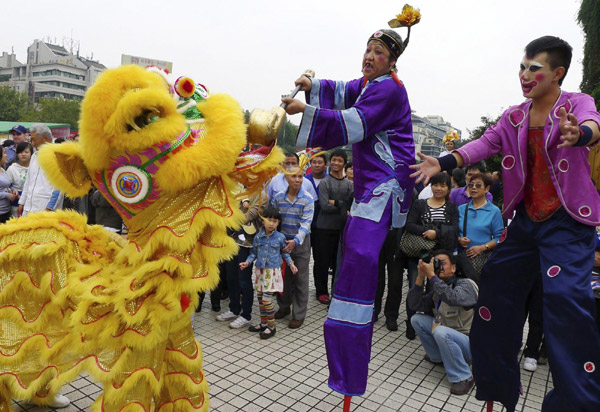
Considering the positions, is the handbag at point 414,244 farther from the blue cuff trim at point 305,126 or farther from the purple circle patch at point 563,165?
the blue cuff trim at point 305,126

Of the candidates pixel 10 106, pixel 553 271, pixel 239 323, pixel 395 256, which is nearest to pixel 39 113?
pixel 10 106

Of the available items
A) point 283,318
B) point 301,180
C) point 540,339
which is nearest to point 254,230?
point 301,180

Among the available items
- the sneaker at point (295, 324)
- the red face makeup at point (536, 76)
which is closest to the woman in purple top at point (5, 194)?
the sneaker at point (295, 324)

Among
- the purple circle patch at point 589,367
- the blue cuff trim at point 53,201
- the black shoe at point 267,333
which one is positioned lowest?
the black shoe at point 267,333

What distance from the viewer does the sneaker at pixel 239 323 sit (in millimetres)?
4254

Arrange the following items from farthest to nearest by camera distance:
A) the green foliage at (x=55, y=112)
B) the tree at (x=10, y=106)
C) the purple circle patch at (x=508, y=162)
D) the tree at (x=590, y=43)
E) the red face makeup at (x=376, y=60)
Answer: the tree at (x=10, y=106) → the green foliage at (x=55, y=112) → the tree at (x=590, y=43) → the red face makeup at (x=376, y=60) → the purple circle patch at (x=508, y=162)

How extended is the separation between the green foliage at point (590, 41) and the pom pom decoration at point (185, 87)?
15.2 meters

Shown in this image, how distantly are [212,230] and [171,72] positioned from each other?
2.80 ft

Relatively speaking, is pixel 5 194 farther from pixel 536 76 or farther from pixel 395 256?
pixel 536 76

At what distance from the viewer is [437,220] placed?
13.7 feet

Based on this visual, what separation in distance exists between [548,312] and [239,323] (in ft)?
9.63

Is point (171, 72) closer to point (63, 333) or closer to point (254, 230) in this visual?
point (63, 333)

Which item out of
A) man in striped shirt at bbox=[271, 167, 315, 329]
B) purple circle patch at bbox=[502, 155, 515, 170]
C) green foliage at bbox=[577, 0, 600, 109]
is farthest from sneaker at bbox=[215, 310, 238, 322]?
green foliage at bbox=[577, 0, 600, 109]

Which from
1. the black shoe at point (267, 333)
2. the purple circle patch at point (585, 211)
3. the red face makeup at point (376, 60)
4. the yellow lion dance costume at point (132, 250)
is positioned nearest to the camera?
the yellow lion dance costume at point (132, 250)
